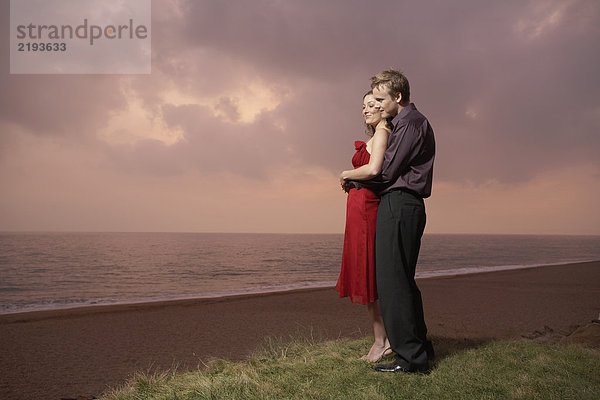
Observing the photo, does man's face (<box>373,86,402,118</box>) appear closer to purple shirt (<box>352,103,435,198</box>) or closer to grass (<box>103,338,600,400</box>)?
purple shirt (<box>352,103,435,198</box>)

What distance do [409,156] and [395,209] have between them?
386 mm

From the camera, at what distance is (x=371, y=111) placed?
318 centimetres

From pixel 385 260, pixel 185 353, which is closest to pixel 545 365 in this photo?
pixel 385 260

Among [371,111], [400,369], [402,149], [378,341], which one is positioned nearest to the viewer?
[402,149]

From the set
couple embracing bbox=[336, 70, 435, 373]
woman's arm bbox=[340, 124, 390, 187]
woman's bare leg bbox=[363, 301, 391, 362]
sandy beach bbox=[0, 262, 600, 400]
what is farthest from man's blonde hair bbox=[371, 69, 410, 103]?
sandy beach bbox=[0, 262, 600, 400]

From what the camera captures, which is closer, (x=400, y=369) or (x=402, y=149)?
(x=402, y=149)

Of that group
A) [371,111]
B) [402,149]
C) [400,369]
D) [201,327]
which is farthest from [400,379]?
[201,327]

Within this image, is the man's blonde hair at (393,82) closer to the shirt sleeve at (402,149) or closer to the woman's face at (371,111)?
the woman's face at (371,111)

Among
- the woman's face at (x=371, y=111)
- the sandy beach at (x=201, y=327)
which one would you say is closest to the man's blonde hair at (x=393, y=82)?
the woman's face at (x=371, y=111)

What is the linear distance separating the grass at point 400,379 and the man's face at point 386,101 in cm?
194

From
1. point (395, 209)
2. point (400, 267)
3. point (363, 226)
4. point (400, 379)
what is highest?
point (395, 209)

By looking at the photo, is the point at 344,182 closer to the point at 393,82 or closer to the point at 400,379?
the point at 393,82

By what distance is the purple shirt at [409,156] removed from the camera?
9.36ft

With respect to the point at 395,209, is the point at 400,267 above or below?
below
